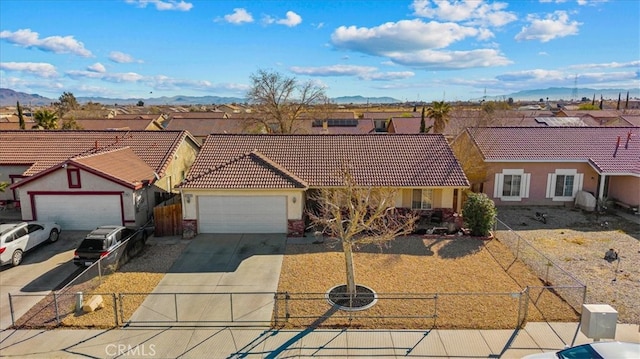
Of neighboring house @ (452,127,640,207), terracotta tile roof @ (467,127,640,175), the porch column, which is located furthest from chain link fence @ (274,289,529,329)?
the porch column

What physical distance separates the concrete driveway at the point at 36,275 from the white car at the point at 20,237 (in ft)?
1.17

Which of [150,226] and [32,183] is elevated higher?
[32,183]

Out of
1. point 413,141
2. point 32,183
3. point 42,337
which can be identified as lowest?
point 42,337

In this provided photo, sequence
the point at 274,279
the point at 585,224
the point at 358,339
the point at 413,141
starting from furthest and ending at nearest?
the point at 413,141 → the point at 585,224 → the point at 274,279 → the point at 358,339

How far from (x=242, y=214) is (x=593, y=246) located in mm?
16997

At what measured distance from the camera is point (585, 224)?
23203 millimetres

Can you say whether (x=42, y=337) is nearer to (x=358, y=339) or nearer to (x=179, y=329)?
(x=179, y=329)

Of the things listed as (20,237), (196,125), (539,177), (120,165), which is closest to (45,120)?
(196,125)

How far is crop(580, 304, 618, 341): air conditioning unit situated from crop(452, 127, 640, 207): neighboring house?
16306 mm

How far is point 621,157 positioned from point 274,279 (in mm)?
24492

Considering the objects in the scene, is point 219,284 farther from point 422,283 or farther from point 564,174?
point 564,174

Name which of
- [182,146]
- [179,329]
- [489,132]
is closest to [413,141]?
[489,132]

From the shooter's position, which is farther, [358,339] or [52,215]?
[52,215]

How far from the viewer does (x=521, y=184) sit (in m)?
26.9
